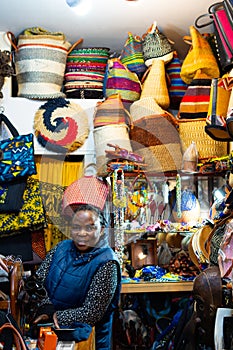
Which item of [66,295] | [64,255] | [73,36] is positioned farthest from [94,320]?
[73,36]

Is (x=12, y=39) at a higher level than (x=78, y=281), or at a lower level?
higher

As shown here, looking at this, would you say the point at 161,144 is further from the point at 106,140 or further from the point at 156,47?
the point at 156,47

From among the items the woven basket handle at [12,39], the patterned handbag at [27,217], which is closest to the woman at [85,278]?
the patterned handbag at [27,217]

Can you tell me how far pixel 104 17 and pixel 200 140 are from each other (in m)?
0.91

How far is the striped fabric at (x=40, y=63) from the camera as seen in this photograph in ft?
11.8

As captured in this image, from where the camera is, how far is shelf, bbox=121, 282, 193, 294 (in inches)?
129

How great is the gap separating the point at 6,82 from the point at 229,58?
1514 millimetres

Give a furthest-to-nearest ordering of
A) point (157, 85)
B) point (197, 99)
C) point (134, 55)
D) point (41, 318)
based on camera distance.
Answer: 1. point (134, 55)
2. point (157, 85)
3. point (197, 99)
4. point (41, 318)

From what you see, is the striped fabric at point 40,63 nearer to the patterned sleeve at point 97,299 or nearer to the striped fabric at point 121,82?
the striped fabric at point 121,82

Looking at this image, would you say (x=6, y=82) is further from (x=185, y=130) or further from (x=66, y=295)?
(x=66, y=295)

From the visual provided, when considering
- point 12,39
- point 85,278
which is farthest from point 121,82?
point 85,278

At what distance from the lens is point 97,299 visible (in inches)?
102

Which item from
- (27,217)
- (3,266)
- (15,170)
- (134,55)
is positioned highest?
(134,55)

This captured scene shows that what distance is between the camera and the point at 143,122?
3482 mm
